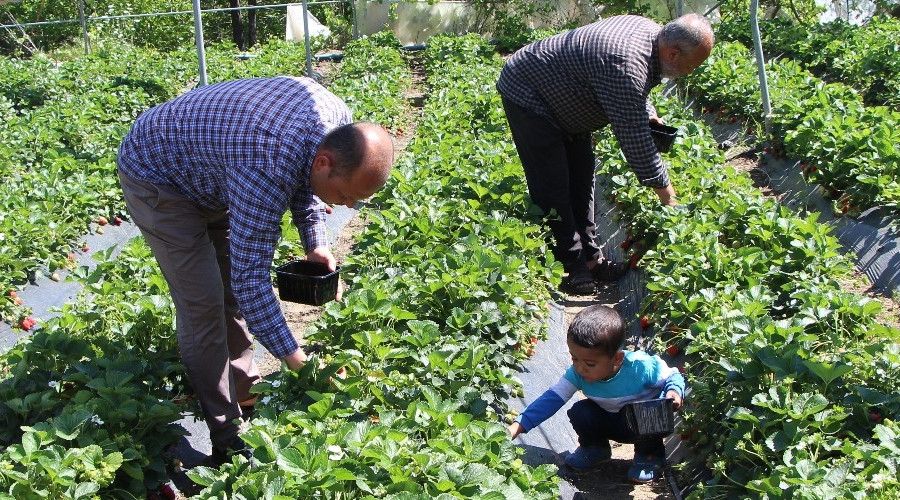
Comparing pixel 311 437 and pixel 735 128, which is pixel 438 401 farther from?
pixel 735 128

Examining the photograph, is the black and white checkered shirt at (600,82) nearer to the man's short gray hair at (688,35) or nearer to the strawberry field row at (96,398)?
the man's short gray hair at (688,35)

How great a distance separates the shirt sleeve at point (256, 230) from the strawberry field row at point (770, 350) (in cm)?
158

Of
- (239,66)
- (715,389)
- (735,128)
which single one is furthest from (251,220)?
(239,66)

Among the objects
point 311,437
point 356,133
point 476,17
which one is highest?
point 356,133

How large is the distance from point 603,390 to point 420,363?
28.6 inches

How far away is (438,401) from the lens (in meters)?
3.28

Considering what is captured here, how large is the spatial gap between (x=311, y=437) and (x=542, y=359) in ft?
5.83

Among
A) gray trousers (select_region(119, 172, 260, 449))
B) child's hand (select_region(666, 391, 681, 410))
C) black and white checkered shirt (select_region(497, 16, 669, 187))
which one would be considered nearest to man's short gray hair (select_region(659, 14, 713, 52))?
black and white checkered shirt (select_region(497, 16, 669, 187))

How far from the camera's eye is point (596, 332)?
361cm

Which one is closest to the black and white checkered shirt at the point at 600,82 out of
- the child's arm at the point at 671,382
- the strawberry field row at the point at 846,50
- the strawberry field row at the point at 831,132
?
the child's arm at the point at 671,382

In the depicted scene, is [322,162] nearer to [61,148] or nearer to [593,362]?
[593,362]

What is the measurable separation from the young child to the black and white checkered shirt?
1496 mm

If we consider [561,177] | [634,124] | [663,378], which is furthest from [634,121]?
[663,378]

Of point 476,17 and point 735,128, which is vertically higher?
point 735,128
